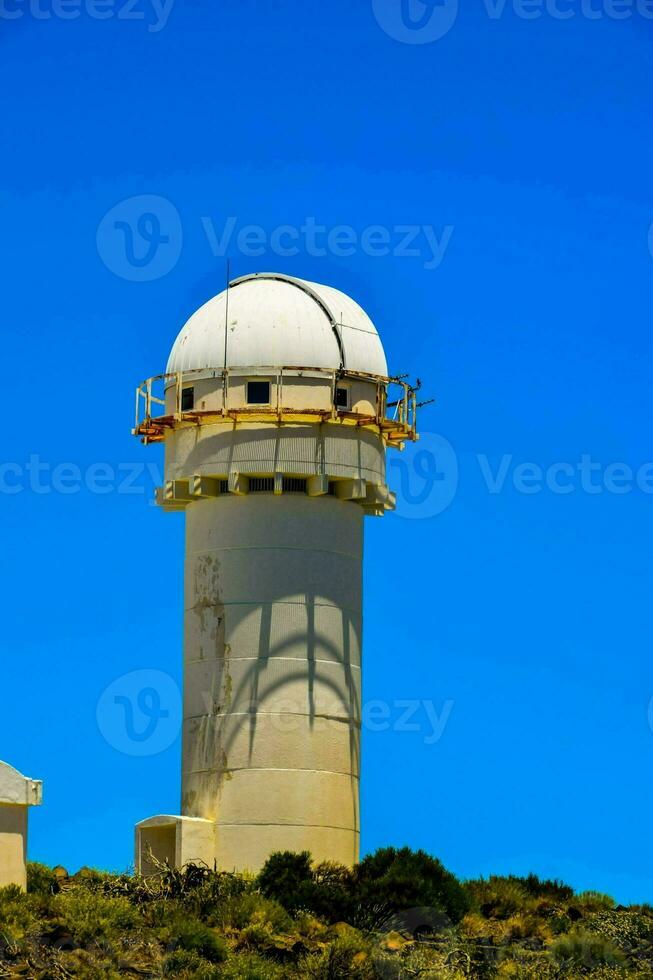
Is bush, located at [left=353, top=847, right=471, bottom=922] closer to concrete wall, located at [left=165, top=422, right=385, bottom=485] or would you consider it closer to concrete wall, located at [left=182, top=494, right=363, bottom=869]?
concrete wall, located at [left=182, top=494, right=363, bottom=869]

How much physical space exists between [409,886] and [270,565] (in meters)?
8.25

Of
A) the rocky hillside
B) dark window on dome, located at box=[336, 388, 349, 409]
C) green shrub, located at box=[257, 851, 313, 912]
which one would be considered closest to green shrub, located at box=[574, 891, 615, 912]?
the rocky hillside

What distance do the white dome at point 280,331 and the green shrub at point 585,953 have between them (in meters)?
15.1

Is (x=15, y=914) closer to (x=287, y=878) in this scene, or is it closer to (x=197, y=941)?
(x=197, y=941)

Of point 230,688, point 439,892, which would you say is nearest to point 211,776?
point 230,688

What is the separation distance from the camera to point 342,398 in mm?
69062

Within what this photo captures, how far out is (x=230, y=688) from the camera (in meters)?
67.8

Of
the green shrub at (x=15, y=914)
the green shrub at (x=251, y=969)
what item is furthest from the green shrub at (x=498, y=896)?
the green shrub at (x=15, y=914)

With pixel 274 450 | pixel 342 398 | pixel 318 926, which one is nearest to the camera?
pixel 318 926

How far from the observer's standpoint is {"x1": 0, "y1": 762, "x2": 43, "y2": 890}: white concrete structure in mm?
61156

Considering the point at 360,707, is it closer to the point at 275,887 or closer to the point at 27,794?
the point at 275,887

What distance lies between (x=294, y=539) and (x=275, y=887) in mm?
8188

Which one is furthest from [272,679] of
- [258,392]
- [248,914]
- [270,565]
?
[248,914]

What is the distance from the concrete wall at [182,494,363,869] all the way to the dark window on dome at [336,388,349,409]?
7.11 feet
